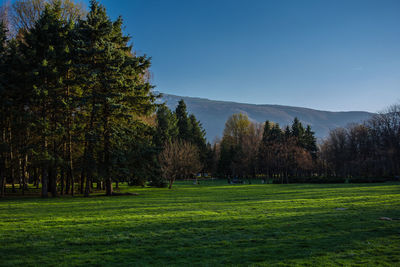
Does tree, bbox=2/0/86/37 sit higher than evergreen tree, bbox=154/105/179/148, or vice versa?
tree, bbox=2/0/86/37

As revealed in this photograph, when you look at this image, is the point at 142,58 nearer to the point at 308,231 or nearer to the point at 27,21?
the point at 27,21

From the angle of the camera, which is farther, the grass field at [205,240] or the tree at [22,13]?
the tree at [22,13]

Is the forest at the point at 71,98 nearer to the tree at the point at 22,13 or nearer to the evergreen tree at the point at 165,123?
the tree at the point at 22,13

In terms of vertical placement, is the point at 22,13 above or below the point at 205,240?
above

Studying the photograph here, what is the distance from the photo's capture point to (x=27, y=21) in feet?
96.2

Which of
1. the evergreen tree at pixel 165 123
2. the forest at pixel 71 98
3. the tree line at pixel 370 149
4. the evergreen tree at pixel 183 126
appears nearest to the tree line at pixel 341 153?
the tree line at pixel 370 149

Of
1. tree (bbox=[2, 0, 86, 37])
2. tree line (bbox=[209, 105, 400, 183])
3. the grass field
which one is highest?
tree (bbox=[2, 0, 86, 37])

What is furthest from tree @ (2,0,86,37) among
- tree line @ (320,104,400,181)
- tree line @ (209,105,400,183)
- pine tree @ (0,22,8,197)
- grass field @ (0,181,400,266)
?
tree line @ (320,104,400,181)

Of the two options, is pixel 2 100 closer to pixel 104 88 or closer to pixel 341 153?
pixel 104 88

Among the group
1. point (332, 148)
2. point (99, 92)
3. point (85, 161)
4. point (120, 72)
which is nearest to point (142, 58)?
point (120, 72)

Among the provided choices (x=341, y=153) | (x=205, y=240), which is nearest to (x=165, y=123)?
(x=341, y=153)

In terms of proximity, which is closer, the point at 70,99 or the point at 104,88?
the point at 70,99

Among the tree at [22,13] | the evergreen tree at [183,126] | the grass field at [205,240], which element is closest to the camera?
the grass field at [205,240]

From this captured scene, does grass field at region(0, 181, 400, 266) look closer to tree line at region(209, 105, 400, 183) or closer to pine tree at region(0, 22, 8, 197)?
pine tree at region(0, 22, 8, 197)
